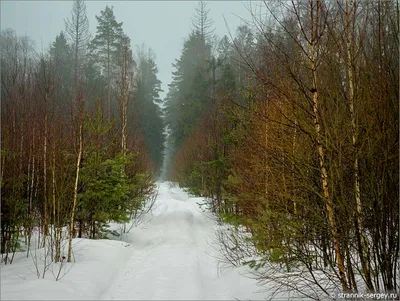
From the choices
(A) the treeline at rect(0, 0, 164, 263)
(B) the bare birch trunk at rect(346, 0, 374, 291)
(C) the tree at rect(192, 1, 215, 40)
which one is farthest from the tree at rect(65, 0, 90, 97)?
(B) the bare birch trunk at rect(346, 0, 374, 291)

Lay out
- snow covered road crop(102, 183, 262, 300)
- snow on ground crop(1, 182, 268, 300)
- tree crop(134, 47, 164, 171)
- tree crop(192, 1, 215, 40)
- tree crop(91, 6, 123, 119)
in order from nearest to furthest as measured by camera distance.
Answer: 1. snow on ground crop(1, 182, 268, 300)
2. snow covered road crop(102, 183, 262, 300)
3. tree crop(91, 6, 123, 119)
4. tree crop(192, 1, 215, 40)
5. tree crop(134, 47, 164, 171)

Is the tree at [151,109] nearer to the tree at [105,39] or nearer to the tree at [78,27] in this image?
the tree at [105,39]

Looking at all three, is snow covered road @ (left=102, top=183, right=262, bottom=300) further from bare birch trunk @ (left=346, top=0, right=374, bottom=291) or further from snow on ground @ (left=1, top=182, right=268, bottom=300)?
bare birch trunk @ (left=346, top=0, right=374, bottom=291)

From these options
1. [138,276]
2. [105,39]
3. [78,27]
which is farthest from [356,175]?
[78,27]

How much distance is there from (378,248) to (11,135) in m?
9.50

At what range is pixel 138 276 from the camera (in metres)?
6.66

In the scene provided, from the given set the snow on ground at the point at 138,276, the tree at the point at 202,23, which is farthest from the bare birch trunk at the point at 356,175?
the tree at the point at 202,23

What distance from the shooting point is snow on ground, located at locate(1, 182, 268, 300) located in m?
5.22

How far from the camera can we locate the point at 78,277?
5.97m

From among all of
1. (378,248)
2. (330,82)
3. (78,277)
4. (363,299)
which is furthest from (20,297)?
(330,82)

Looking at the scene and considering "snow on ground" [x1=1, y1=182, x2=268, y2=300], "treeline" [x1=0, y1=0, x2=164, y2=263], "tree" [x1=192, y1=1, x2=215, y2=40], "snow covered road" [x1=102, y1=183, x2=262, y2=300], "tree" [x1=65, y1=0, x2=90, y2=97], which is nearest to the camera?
"snow on ground" [x1=1, y1=182, x2=268, y2=300]

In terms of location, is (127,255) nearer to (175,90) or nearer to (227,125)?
(227,125)

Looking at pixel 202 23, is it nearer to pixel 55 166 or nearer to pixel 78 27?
pixel 78 27

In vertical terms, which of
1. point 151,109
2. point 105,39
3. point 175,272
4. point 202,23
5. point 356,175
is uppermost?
point 202,23
